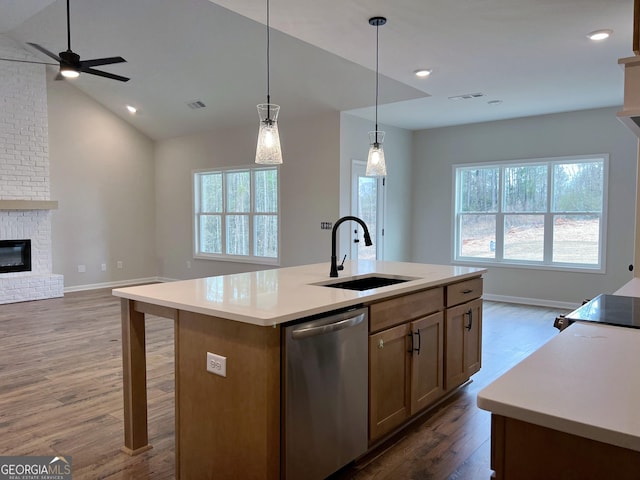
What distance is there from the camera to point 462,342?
3189 mm

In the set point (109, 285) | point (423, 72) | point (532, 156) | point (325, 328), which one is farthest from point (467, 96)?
point (109, 285)

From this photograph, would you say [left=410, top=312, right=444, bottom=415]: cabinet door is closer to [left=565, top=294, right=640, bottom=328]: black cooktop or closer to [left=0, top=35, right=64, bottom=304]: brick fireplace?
[left=565, top=294, right=640, bottom=328]: black cooktop

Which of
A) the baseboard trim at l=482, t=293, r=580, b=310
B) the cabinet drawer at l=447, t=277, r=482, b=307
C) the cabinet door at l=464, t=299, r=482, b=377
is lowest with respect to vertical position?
the baseboard trim at l=482, t=293, r=580, b=310

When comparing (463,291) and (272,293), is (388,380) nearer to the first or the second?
(272,293)

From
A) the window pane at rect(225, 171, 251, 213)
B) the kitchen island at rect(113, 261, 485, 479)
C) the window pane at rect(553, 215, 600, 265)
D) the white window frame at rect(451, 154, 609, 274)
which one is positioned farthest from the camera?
the window pane at rect(225, 171, 251, 213)

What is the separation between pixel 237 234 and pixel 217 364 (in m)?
5.97

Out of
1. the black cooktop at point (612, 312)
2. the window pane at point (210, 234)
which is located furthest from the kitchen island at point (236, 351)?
the window pane at point (210, 234)

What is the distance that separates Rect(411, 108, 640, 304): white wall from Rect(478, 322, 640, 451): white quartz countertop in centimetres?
531

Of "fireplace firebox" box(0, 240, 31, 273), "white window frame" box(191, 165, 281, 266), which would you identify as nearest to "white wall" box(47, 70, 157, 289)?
"fireplace firebox" box(0, 240, 31, 273)

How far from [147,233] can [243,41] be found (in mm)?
4751

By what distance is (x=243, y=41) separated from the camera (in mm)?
5203

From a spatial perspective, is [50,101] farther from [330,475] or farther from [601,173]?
[601,173]

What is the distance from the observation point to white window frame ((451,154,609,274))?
5906 millimetres

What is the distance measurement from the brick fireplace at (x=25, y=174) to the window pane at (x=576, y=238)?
23.8 ft
